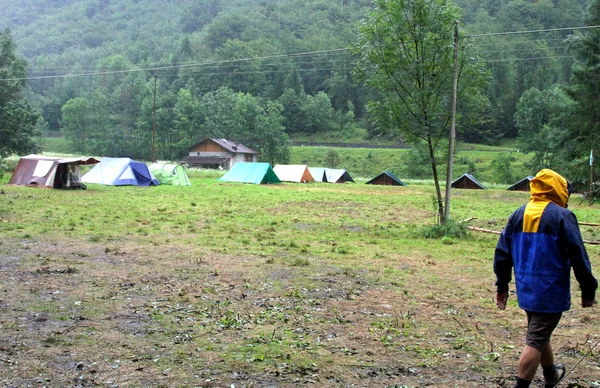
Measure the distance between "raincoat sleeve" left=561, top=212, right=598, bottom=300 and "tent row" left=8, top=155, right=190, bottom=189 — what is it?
84.4 feet

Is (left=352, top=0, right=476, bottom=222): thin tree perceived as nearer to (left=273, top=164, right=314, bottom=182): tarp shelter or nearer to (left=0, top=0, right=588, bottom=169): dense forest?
(left=0, top=0, right=588, bottom=169): dense forest

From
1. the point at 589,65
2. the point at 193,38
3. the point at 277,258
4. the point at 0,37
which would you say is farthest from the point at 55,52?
the point at 277,258

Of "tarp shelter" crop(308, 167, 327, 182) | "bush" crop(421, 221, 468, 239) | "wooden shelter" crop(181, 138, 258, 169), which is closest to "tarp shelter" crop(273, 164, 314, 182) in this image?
"tarp shelter" crop(308, 167, 327, 182)

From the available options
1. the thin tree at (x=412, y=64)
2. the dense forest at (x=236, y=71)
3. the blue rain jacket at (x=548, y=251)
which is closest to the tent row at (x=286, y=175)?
the dense forest at (x=236, y=71)

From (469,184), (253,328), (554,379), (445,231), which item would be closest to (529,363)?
(554,379)

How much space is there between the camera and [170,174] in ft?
111

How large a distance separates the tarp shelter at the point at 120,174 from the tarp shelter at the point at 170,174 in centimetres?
101

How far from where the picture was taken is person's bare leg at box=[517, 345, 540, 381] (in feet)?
13.5

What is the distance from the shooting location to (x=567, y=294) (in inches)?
165

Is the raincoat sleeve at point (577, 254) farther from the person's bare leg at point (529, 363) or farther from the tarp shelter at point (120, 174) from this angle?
the tarp shelter at point (120, 174)

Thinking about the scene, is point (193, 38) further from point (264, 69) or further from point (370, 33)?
point (370, 33)

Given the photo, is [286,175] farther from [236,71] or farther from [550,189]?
[236,71]

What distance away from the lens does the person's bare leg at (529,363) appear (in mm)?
4129

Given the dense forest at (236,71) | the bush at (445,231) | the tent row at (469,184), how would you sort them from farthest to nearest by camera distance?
the dense forest at (236,71) < the tent row at (469,184) < the bush at (445,231)
